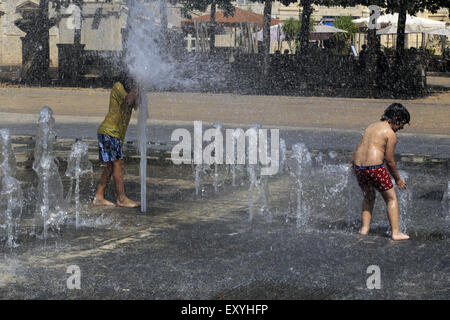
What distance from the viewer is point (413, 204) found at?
25.4 ft

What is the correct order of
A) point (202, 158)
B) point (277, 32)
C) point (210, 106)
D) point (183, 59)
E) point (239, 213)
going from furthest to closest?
point (277, 32) < point (183, 59) < point (210, 106) < point (202, 158) < point (239, 213)

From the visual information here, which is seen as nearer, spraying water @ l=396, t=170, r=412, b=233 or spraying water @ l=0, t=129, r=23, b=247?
spraying water @ l=0, t=129, r=23, b=247

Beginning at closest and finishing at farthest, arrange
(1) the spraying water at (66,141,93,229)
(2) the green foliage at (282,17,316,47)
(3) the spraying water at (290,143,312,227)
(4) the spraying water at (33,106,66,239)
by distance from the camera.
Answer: (4) the spraying water at (33,106,66,239) < (3) the spraying water at (290,143,312,227) < (1) the spraying water at (66,141,93,229) < (2) the green foliage at (282,17,316,47)

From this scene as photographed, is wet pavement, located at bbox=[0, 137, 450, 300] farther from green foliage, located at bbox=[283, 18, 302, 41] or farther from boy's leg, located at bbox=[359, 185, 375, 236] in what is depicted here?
green foliage, located at bbox=[283, 18, 302, 41]

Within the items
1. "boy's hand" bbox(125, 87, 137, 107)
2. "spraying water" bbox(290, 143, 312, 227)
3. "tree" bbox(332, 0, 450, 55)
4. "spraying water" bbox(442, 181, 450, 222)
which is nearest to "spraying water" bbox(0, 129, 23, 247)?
"boy's hand" bbox(125, 87, 137, 107)

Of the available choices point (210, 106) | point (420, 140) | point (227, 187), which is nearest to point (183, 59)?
point (210, 106)

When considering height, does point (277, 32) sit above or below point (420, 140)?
above

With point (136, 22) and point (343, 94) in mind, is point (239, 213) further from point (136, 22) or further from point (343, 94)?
point (343, 94)

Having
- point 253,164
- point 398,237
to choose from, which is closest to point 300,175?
point 253,164

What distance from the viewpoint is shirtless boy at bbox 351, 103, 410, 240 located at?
248 inches

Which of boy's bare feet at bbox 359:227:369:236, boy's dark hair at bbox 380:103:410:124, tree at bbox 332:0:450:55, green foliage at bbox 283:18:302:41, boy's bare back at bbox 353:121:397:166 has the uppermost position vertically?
green foliage at bbox 283:18:302:41

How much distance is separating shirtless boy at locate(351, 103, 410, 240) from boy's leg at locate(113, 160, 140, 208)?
2.34 m

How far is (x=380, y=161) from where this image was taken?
6.35 meters

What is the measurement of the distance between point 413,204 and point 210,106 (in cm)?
1143
